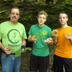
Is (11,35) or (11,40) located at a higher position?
(11,35)

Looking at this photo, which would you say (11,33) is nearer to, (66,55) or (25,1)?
(66,55)

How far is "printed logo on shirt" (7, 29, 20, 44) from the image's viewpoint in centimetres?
238

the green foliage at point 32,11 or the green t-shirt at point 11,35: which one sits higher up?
the green foliage at point 32,11

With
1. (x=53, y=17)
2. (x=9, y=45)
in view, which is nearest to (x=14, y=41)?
(x=9, y=45)

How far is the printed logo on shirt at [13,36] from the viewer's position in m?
2.38

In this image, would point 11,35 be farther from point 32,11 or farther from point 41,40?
point 32,11

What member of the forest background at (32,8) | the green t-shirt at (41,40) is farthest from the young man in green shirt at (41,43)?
the forest background at (32,8)

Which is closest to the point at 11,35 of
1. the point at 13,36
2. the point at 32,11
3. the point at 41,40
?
the point at 13,36

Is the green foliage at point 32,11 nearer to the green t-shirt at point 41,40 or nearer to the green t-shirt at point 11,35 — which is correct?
the green t-shirt at point 41,40

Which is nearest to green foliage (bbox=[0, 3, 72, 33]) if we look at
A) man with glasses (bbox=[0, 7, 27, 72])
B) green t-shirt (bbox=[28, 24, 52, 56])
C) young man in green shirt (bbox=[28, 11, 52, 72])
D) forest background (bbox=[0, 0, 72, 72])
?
forest background (bbox=[0, 0, 72, 72])

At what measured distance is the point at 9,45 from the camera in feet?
7.84

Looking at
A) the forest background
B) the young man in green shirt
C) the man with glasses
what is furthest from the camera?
the forest background

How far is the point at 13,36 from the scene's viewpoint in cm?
240

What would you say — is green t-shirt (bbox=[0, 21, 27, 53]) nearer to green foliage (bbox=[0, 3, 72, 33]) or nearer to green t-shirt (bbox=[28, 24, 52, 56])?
green t-shirt (bbox=[28, 24, 52, 56])
